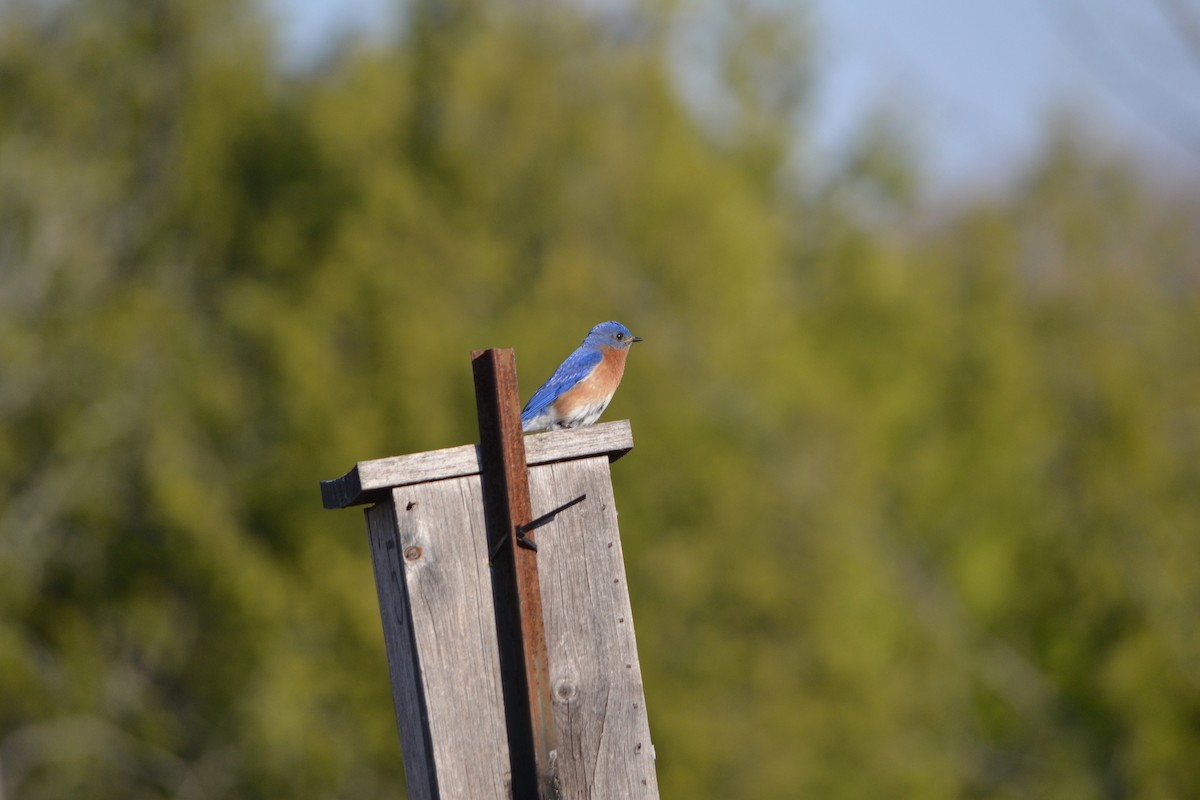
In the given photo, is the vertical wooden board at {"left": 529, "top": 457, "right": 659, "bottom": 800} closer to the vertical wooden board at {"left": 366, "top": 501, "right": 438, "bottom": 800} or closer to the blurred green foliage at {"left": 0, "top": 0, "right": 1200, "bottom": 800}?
the vertical wooden board at {"left": 366, "top": 501, "right": 438, "bottom": 800}

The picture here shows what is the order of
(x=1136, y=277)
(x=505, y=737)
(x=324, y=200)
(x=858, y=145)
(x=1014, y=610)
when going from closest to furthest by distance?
(x=505, y=737) < (x=324, y=200) < (x=1136, y=277) < (x=1014, y=610) < (x=858, y=145)

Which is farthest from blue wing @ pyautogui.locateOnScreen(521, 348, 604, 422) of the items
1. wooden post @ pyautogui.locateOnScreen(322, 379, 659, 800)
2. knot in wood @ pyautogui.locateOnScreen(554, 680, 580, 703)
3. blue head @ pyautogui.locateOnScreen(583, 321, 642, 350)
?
knot in wood @ pyautogui.locateOnScreen(554, 680, 580, 703)

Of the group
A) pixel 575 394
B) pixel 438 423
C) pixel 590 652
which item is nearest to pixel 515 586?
pixel 590 652

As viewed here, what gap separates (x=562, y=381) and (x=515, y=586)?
1774mm

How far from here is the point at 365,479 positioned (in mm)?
3188

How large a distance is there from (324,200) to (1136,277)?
41.1 feet

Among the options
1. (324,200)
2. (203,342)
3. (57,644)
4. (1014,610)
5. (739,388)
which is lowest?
(1014,610)

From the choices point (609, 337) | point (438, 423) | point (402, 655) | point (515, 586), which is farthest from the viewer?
point (438, 423)

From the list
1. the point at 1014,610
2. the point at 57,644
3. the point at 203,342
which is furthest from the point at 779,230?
the point at 57,644

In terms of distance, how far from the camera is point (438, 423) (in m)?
17.6

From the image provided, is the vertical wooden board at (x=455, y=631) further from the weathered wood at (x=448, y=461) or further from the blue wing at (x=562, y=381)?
the blue wing at (x=562, y=381)

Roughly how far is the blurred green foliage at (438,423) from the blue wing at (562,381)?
1116 centimetres

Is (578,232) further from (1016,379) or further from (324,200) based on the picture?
(1016,379)

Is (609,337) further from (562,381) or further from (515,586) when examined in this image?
(515,586)
